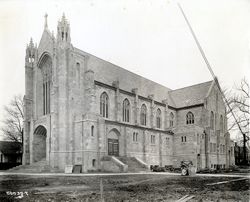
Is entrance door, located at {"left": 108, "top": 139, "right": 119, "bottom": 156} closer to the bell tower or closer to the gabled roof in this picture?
the bell tower

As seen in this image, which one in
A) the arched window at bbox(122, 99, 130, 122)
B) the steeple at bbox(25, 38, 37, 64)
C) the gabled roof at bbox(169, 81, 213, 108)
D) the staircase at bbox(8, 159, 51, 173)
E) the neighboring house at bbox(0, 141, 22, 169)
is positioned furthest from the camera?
the neighboring house at bbox(0, 141, 22, 169)

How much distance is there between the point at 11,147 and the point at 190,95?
106ft

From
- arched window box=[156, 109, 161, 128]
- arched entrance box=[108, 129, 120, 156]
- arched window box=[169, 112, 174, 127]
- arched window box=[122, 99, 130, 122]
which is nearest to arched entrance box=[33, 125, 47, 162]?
arched entrance box=[108, 129, 120, 156]

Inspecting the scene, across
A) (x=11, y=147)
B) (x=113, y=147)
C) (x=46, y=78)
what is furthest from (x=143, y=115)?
(x=11, y=147)

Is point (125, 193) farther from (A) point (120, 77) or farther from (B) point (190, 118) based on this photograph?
(B) point (190, 118)

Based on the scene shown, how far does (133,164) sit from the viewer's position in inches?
1159

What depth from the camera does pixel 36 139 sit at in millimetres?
34094

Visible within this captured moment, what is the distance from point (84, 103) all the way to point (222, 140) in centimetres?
2485

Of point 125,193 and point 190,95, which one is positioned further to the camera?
point 190,95

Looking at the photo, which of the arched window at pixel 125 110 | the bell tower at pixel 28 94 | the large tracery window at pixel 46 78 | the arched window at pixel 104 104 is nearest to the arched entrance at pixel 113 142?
the arched window at pixel 104 104

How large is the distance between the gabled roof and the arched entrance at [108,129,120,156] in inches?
696

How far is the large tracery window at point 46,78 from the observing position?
108 ft

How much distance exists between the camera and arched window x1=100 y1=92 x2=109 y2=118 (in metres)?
33.2

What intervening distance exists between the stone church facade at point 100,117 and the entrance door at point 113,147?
4.1 inches
